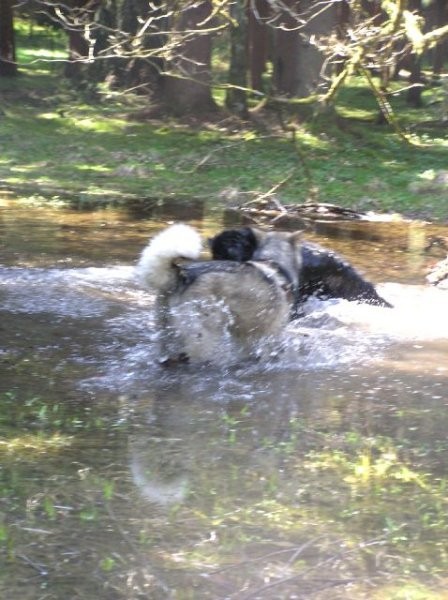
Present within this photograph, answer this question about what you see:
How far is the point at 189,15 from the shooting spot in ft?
70.1

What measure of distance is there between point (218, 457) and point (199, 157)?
593 inches

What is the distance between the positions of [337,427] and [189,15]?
17.5 meters

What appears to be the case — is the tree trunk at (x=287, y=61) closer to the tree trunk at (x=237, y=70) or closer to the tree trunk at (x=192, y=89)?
the tree trunk at (x=237, y=70)

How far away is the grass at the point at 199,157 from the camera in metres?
16.6

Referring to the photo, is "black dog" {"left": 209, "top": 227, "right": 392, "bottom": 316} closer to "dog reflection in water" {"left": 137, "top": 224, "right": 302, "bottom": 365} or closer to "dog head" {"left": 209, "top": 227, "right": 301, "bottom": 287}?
"dog head" {"left": 209, "top": 227, "right": 301, "bottom": 287}

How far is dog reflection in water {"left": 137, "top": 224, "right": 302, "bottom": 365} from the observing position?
6.43 meters

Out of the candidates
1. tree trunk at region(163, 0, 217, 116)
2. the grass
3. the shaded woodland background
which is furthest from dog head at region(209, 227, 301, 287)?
tree trunk at region(163, 0, 217, 116)

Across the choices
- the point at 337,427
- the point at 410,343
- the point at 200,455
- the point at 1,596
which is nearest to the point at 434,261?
the point at 410,343

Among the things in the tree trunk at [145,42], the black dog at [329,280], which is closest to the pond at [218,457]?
the black dog at [329,280]

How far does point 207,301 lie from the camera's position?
6543 mm

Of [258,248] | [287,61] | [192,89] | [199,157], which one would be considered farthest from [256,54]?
[258,248]

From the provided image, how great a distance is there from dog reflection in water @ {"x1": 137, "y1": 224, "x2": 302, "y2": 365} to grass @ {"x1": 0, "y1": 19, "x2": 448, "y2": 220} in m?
7.06

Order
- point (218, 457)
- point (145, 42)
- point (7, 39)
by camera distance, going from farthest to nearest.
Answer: point (7, 39) < point (145, 42) < point (218, 457)

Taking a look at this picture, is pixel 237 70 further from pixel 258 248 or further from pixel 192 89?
pixel 258 248
